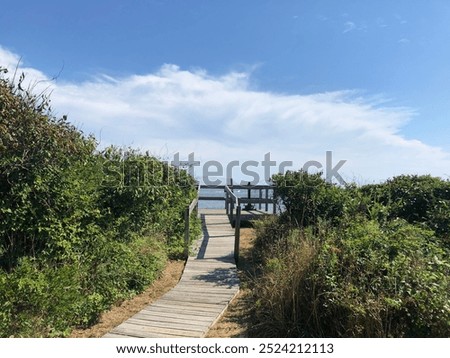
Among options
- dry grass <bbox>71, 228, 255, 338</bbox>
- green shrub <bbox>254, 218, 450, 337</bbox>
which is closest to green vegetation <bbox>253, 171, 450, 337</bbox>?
green shrub <bbox>254, 218, 450, 337</bbox>

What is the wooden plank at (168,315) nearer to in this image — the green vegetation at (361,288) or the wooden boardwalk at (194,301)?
the wooden boardwalk at (194,301)

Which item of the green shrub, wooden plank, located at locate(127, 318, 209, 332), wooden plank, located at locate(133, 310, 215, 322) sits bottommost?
wooden plank, located at locate(133, 310, 215, 322)

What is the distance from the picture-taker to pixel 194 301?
200 inches

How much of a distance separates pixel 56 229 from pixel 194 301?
7.27ft

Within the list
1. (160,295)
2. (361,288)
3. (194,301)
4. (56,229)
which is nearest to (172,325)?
(194,301)

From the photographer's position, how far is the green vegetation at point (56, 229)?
370 centimetres

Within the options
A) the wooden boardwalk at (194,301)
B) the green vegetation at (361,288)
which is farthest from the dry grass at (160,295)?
the green vegetation at (361,288)

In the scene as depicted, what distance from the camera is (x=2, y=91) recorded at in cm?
467

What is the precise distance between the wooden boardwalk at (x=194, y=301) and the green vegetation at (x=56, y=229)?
622mm

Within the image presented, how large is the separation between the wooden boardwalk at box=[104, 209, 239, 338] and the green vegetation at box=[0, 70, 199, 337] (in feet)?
2.04

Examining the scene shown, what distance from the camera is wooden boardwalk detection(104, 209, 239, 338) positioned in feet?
13.1

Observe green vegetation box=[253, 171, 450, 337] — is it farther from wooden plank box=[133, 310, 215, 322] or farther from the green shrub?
wooden plank box=[133, 310, 215, 322]
